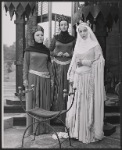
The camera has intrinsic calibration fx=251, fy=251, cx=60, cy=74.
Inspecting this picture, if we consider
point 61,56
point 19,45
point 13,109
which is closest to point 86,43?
point 61,56

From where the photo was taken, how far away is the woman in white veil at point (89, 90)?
3.68 meters

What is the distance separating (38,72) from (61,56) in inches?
19.8

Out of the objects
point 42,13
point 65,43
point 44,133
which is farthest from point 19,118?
point 42,13

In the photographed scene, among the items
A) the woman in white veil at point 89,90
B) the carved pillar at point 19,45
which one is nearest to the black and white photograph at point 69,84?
the woman in white veil at point 89,90

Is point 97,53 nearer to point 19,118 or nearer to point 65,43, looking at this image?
point 65,43

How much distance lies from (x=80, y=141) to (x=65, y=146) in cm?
29

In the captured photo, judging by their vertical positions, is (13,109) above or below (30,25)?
below

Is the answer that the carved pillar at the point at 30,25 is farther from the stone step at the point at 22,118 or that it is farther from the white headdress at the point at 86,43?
the white headdress at the point at 86,43

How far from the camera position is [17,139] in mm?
4012

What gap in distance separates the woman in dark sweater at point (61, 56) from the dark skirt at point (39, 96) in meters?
0.25

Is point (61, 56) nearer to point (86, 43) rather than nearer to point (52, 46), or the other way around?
point (52, 46)

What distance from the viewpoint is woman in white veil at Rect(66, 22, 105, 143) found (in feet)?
12.1

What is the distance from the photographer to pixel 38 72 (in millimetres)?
4039

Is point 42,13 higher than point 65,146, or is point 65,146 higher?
point 42,13
